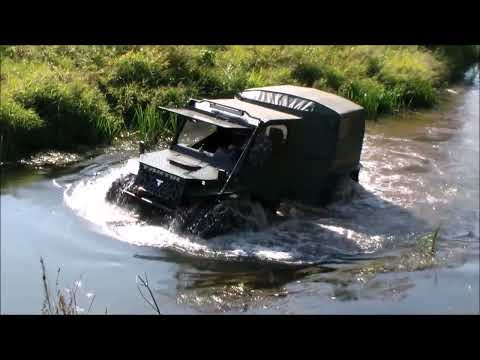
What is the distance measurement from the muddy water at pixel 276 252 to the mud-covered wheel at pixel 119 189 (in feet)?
0.49

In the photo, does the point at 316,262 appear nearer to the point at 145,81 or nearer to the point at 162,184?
the point at 162,184

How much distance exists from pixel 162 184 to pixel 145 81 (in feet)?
21.7

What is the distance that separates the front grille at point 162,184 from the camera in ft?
28.9

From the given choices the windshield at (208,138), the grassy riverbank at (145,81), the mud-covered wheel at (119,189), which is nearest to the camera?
the mud-covered wheel at (119,189)

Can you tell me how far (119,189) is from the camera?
9.69 m

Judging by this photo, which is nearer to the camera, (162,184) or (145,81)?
(162,184)

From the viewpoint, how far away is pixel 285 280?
803cm

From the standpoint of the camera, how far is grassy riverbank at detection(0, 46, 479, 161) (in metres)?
12.6

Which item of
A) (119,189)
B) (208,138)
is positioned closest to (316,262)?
(208,138)

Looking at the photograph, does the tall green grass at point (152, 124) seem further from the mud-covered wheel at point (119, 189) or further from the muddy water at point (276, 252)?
the mud-covered wheel at point (119, 189)

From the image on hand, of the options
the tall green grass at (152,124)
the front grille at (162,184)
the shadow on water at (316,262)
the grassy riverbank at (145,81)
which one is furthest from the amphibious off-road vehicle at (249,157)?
the grassy riverbank at (145,81)

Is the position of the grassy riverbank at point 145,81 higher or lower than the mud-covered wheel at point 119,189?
higher
